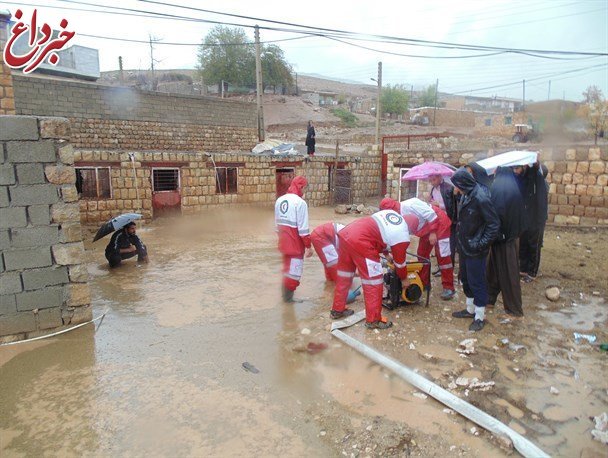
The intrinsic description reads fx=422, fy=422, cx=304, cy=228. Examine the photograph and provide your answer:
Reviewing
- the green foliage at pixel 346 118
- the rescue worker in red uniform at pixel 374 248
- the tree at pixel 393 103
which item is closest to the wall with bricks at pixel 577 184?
the rescue worker in red uniform at pixel 374 248

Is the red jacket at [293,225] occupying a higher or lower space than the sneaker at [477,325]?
higher

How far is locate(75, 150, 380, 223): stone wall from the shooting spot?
11953 millimetres

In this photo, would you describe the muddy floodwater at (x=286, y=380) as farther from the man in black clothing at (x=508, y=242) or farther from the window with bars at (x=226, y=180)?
the window with bars at (x=226, y=180)

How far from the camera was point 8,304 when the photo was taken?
4.71 m

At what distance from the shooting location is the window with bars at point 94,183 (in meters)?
Answer: 11.6

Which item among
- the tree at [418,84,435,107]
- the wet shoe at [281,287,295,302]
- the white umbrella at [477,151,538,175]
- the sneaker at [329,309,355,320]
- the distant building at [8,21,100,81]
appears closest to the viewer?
the sneaker at [329,309,355,320]

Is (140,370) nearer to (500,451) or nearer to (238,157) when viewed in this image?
(500,451)

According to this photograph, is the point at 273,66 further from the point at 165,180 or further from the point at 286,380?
the point at 286,380

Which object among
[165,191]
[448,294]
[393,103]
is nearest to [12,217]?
[448,294]

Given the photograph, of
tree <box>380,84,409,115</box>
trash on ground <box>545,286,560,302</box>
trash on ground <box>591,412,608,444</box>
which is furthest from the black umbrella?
tree <box>380,84,409,115</box>

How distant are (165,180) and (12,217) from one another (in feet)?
28.8

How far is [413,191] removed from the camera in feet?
46.8

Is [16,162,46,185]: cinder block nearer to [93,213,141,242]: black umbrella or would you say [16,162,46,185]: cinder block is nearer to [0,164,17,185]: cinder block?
[0,164,17,185]: cinder block

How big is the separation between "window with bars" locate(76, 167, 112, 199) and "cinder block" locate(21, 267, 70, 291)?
24.4 ft
